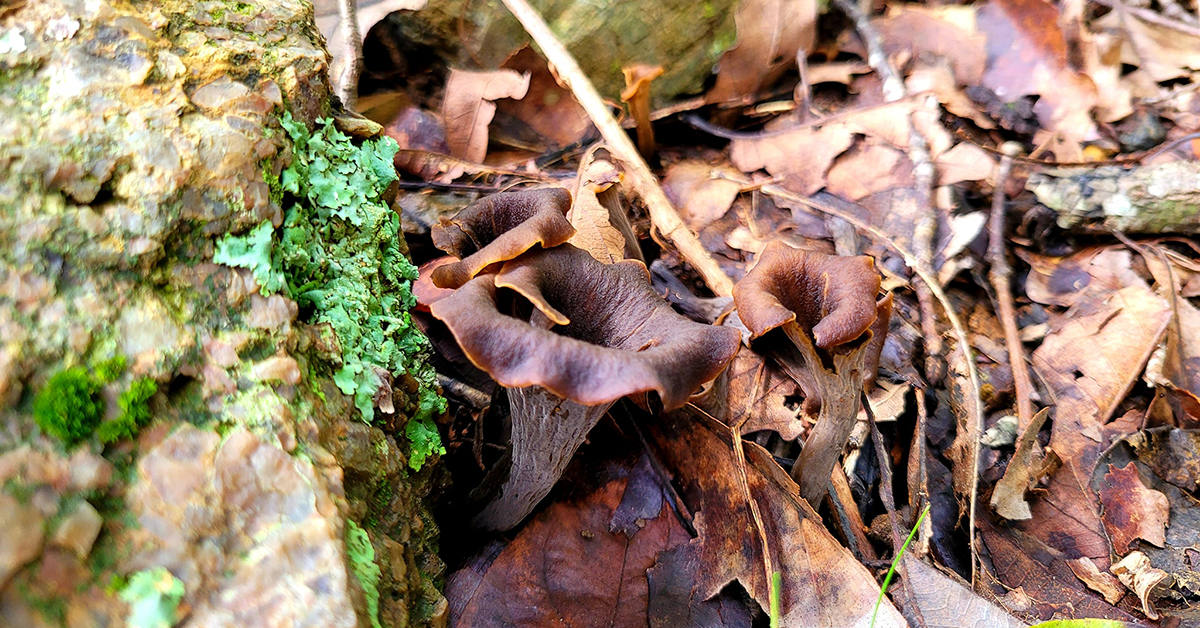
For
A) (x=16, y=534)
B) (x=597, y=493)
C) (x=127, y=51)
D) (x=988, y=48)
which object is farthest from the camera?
(x=988, y=48)

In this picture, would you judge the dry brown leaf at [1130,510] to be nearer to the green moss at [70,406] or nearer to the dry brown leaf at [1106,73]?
the dry brown leaf at [1106,73]

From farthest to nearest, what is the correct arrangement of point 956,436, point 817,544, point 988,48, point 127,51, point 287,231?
point 988,48
point 956,436
point 817,544
point 287,231
point 127,51

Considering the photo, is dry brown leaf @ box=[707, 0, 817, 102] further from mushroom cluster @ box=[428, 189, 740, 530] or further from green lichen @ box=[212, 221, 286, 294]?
green lichen @ box=[212, 221, 286, 294]

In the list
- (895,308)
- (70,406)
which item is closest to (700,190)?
(895,308)

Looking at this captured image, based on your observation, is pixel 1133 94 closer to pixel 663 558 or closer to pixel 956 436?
pixel 956 436

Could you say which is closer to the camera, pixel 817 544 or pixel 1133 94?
pixel 817 544

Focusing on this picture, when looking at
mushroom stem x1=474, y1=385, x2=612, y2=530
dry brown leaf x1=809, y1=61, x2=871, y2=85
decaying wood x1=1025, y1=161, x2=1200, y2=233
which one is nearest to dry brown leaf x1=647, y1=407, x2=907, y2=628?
mushroom stem x1=474, y1=385, x2=612, y2=530

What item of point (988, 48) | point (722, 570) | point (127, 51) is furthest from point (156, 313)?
point (988, 48)
